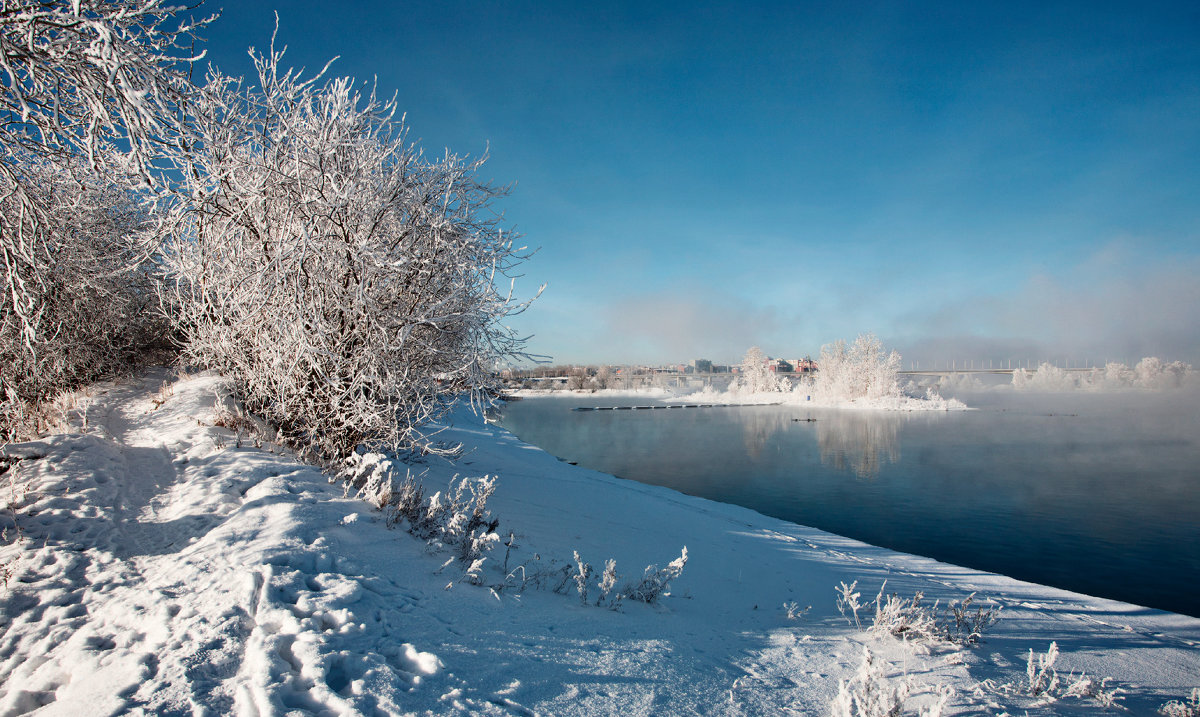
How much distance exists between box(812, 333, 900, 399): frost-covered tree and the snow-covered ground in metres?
53.4

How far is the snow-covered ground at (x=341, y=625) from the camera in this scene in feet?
7.34

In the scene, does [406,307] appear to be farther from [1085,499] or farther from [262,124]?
[1085,499]

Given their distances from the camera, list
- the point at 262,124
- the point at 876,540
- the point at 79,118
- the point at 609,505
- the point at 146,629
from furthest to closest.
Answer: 1. the point at 876,540
2. the point at 609,505
3. the point at 262,124
4. the point at 79,118
5. the point at 146,629

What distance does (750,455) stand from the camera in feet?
72.6

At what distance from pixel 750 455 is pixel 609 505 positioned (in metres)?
14.9

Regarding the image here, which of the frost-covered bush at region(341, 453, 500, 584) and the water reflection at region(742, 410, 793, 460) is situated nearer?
the frost-covered bush at region(341, 453, 500, 584)

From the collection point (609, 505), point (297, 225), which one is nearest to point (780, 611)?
point (609, 505)

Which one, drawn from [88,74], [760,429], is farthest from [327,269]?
[760,429]

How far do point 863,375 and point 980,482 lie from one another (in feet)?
138

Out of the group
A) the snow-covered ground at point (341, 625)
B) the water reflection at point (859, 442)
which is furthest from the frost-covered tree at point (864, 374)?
the snow-covered ground at point (341, 625)

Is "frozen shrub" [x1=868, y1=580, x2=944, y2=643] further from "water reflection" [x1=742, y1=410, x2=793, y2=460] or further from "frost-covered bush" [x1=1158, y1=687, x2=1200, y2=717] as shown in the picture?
"water reflection" [x1=742, y1=410, x2=793, y2=460]

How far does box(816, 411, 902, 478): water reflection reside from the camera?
65.7 ft

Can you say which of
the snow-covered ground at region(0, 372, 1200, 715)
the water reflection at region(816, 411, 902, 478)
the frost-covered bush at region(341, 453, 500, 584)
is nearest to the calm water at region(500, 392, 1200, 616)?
the water reflection at region(816, 411, 902, 478)

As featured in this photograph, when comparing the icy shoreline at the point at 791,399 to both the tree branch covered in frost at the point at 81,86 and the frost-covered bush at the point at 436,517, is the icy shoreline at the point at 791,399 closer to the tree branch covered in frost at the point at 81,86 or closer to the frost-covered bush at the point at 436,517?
the frost-covered bush at the point at 436,517
